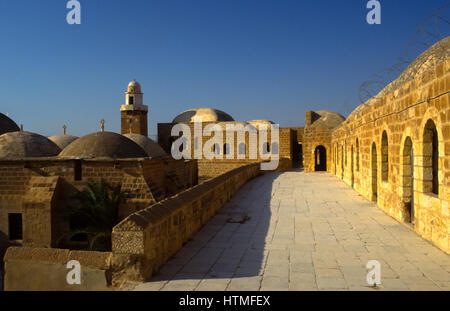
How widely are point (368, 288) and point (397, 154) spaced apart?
412 centimetres

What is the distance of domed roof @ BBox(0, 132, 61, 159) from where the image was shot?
15.8m

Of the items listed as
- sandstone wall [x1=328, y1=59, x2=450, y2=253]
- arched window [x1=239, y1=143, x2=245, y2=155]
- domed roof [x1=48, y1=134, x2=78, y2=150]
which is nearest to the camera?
sandstone wall [x1=328, y1=59, x2=450, y2=253]

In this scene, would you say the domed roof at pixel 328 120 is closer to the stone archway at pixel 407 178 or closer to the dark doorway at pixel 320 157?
the dark doorway at pixel 320 157

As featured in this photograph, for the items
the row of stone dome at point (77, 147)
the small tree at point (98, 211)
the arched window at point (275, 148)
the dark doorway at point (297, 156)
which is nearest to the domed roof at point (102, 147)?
the row of stone dome at point (77, 147)

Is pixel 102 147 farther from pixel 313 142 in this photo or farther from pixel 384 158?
pixel 313 142

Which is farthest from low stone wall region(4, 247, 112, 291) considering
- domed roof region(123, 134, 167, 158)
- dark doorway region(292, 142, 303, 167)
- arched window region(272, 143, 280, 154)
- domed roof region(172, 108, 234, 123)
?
domed roof region(172, 108, 234, 123)

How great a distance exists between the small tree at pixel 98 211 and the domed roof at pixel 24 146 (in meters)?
5.92

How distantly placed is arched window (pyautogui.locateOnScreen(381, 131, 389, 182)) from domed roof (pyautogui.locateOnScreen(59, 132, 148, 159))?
9273 mm

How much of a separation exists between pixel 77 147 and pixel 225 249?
1053 cm

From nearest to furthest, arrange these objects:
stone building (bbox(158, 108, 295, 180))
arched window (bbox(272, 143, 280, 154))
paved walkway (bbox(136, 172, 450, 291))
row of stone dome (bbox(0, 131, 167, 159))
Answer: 1. paved walkway (bbox(136, 172, 450, 291))
2. row of stone dome (bbox(0, 131, 167, 159))
3. stone building (bbox(158, 108, 295, 180))
4. arched window (bbox(272, 143, 280, 154))

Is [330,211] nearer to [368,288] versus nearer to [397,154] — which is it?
[397,154]

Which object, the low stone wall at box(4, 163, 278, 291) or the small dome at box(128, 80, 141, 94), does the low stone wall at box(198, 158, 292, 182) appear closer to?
the small dome at box(128, 80, 141, 94)

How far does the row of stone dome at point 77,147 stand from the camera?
13.5 m
